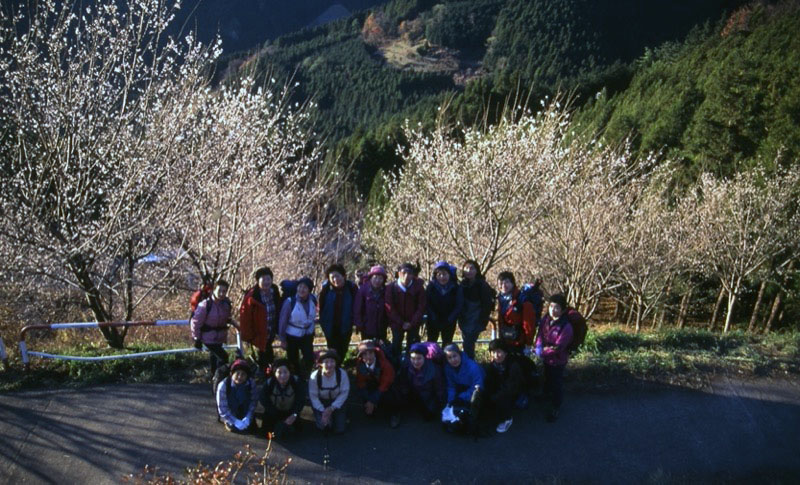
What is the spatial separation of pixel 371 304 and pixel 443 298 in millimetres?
816

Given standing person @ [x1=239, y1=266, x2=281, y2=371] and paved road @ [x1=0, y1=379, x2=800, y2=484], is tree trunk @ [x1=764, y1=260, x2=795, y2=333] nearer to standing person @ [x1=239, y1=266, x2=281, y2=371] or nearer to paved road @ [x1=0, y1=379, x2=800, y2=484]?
paved road @ [x1=0, y1=379, x2=800, y2=484]

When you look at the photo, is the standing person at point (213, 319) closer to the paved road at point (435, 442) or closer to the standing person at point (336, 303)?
the paved road at point (435, 442)

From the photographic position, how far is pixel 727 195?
17.1 meters

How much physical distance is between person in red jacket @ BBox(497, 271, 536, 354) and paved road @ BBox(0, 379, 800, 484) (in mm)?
750

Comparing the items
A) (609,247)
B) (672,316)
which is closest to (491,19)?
(672,316)

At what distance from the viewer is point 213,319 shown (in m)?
5.75

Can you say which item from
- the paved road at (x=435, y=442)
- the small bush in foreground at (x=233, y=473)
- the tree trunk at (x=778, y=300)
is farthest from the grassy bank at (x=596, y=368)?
the tree trunk at (x=778, y=300)

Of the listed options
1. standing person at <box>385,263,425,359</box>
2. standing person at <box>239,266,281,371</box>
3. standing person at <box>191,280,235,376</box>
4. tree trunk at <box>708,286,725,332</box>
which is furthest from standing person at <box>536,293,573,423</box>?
tree trunk at <box>708,286,725,332</box>

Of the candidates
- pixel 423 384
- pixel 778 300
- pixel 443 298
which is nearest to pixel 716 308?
pixel 778 300

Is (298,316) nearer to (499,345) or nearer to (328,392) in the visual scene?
(328,392)

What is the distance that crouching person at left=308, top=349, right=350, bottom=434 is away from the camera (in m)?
5.32

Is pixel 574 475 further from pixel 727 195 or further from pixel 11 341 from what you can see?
pixel 727 195

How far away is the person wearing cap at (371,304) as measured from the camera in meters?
6.03

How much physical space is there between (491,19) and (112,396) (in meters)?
80.6
